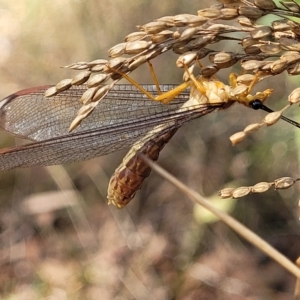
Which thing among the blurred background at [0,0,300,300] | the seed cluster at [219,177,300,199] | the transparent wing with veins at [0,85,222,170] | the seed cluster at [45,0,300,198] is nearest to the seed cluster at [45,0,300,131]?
the seed cluster at [45,0,300,198]

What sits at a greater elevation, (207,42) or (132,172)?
(207,42)

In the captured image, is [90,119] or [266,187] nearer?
[266,187]

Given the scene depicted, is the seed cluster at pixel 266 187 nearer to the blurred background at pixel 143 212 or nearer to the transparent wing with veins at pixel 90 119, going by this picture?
the transparent wing with veins at pixel 90 119

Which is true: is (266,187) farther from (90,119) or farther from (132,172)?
(90,119)

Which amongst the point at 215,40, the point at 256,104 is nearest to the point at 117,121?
the point at 256,104

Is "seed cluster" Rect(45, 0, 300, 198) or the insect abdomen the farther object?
the insect abdomen

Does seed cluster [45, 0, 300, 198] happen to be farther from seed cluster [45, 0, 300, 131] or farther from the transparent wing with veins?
the transparent wing with veins

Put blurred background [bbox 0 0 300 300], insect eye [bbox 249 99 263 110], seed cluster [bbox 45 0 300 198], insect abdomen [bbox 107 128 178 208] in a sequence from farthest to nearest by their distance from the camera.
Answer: blurred background [bbox 0 0 300 300] < insect abdomen [bbox 107 128 178 208] < insect eye [bbox 249 99 263 110] < seed cluster [bbox 45 0 300 198]

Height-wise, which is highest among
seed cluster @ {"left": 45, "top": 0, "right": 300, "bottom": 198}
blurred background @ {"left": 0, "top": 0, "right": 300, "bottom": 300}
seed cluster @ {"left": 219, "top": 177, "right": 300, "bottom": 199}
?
seed cluster @ {"left": 45, "top": 0, "right": 300, "bottom": 198}
